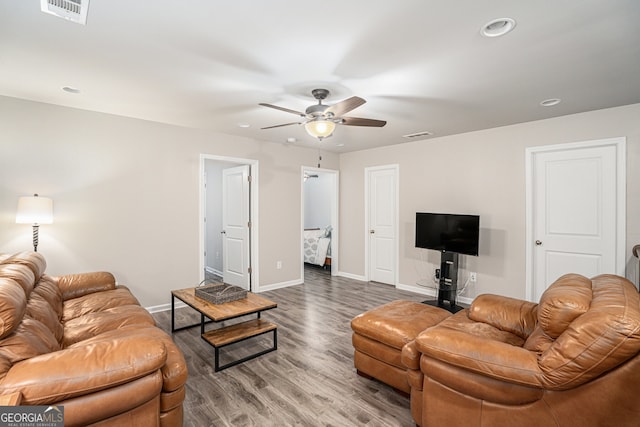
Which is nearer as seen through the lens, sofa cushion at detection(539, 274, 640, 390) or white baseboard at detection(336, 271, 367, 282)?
sofa cushion at detection(539, 274, 640, 390)

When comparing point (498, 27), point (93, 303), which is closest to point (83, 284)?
point (93, 303)

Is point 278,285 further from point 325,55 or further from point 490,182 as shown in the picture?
point 325,55

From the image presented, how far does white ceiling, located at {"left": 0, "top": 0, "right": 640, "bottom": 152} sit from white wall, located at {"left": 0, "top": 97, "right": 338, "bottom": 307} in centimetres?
34

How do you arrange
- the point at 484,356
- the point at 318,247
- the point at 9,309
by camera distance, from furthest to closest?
the point at 318,247 < the point at 484,356 < the point at 9,309

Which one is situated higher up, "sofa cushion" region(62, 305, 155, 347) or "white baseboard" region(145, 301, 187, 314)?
"sofa cushion" region(62, 305, 155, 347)

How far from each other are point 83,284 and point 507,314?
3.89m

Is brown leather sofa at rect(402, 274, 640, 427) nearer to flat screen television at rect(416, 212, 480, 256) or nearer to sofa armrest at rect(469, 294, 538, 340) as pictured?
sofa armrest at rect(469, 294, 538, 340)

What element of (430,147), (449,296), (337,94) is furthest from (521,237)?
(337,94)

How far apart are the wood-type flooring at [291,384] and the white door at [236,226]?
1389mm

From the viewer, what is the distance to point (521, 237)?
13.2 ft

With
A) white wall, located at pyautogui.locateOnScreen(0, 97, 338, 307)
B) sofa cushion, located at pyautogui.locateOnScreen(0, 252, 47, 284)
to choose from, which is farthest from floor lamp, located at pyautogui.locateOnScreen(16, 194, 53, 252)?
sofa cushion, located at pyautogui.locateOnScreen(0, 252, 47, 284)

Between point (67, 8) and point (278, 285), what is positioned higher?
point (67, 8)

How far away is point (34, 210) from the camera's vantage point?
299cm

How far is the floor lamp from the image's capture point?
296 centimetres
